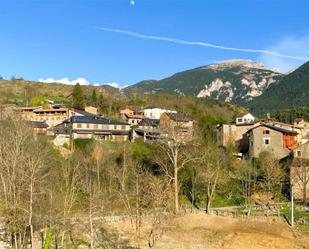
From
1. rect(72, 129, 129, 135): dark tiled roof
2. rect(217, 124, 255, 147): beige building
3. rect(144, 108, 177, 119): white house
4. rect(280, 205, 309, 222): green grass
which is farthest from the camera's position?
rect(144, 108, 177, 119): white house

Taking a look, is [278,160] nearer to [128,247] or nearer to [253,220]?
[253,220]

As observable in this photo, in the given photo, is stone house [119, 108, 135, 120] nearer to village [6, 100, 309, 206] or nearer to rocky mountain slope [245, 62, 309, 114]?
village [6, 100, 309, 206]

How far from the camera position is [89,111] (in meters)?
89.6

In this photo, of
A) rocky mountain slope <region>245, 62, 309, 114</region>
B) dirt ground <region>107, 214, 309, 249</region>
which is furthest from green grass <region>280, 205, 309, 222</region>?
rocky mountain slope <region>245, 62, 309, 114</region>

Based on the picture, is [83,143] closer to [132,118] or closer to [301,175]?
[132,118]

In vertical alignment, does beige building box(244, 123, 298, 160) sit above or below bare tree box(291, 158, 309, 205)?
above

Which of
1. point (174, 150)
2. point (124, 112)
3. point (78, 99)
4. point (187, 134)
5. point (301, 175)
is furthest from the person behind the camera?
point (78, 99)

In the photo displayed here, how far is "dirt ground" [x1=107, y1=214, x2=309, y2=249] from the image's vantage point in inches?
1303

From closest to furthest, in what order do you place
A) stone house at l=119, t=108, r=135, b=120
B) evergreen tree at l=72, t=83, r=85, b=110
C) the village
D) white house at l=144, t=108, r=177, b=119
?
1. the village
2. stone house at l=119, t=108, r=135, b=120
3. evergreen tree at l=72, t=83, r=85, b=110
4. white house at l=144, t=108, r=177, b=119

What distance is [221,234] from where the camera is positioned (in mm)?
36562

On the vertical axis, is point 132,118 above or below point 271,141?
above

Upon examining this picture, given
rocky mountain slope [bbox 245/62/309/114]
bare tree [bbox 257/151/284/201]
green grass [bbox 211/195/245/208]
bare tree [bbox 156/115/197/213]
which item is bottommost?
green grass [bbox 211/195/245/208]

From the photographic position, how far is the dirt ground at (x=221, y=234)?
3309cm

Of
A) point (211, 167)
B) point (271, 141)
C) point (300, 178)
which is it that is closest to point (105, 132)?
point (211, 167)
